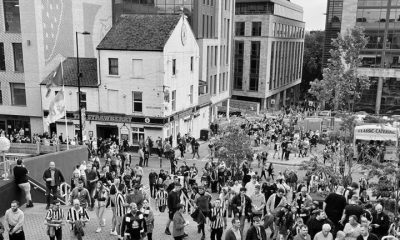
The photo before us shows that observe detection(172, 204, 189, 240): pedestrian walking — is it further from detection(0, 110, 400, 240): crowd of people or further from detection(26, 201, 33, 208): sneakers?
detection(26, 201, 33, 208): sneakers

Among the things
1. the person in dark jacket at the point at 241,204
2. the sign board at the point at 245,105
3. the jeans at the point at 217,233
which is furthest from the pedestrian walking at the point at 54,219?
the sign board at the point at 245,105

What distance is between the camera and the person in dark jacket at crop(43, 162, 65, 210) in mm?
14734

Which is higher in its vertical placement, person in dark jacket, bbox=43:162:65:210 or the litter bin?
person in dark jacket, bbox=43:162:65:210

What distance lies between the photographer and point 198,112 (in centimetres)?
4044

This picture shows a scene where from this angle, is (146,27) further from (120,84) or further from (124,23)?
(120,84)

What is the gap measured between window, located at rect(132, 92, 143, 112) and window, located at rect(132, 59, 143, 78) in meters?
1.48

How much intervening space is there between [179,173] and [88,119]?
14720 millimetres

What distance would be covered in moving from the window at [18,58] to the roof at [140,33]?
8.73 meters

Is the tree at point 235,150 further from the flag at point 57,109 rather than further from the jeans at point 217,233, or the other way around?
the jeans at point 217,233

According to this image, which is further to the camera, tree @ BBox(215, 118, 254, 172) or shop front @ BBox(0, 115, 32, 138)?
shop front @ BBox(0, 115, 32, 138)

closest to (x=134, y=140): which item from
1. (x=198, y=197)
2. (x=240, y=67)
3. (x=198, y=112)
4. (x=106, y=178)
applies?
(x=198, y=112)

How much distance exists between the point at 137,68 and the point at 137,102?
9.11 ft

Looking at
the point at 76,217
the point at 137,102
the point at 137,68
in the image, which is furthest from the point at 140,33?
the point at 76,217

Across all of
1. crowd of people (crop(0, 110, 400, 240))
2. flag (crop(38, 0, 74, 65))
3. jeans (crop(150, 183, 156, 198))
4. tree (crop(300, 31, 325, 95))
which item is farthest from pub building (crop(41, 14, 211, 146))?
tree (crop(300, 31, 325, 95))
